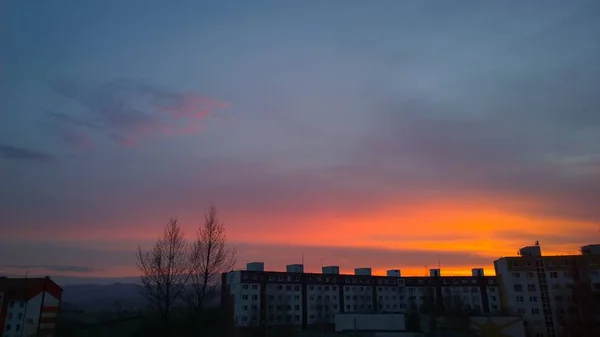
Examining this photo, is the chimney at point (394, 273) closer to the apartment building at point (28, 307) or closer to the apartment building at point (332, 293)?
the apartment building at point (332, 293)

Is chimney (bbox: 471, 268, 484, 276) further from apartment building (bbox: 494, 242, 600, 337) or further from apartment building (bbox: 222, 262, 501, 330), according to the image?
apartment building (bbox: 494, 242, 600, 337)

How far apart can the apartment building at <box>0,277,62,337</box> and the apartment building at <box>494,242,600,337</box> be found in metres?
68.8

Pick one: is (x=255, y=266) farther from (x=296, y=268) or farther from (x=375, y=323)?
(x=375, y=323)

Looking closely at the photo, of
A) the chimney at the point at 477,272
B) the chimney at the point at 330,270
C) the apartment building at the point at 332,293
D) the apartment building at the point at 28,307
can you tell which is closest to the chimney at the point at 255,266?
the apartment building at the point at 332,293

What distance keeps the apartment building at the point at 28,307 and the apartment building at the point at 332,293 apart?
24.2 metres

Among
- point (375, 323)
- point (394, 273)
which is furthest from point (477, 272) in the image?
point (375, 323)

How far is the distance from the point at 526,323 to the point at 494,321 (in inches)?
399

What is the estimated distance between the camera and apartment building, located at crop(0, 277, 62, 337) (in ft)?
180

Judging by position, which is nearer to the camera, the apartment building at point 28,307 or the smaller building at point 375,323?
the apartment building at point 28,307

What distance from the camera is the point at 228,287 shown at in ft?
247

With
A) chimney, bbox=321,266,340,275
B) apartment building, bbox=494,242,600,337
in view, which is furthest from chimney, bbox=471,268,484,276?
chimney, bbox=321,266,340,275

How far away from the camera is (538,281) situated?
68.3 metres

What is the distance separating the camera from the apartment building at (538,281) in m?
65.0

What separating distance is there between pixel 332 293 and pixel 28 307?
163 feet
